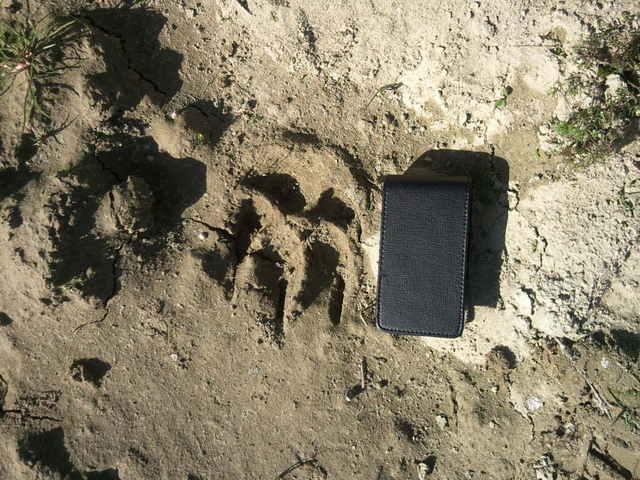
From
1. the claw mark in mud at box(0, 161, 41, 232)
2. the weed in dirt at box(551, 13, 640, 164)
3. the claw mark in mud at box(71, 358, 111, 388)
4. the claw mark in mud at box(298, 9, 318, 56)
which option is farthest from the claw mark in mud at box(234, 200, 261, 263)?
the weed in dirt at box(551, 13, 640, 164)

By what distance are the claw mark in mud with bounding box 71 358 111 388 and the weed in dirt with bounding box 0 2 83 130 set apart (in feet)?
5.94

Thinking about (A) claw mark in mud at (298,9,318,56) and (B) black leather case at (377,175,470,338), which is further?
(A) claw mark in mud at (298,9,318,56)

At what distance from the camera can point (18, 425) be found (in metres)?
3.51

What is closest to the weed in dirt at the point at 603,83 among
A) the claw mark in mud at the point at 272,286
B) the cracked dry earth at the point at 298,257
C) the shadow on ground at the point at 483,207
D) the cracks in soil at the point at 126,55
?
the cracked dry earth at the point at 298,257

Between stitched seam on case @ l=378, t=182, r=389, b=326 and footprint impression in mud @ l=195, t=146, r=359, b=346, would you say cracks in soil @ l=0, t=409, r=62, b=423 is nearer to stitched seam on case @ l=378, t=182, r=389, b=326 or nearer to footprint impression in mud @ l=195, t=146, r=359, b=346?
footprint impression in mud @ l=195, t=146, r=359, b=346

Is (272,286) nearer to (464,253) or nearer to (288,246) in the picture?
(288,246)

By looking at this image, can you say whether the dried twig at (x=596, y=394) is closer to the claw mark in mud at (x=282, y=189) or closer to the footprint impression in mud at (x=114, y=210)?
the claw mark in mud at (x=282, y=189)

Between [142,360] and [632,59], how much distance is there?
393cm

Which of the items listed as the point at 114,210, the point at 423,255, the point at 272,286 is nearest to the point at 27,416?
the point at 114,210

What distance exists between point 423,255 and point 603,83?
159 cm

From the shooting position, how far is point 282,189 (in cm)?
347

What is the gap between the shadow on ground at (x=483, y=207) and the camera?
10.6 feet

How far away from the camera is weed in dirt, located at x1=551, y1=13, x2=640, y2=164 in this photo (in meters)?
2.99

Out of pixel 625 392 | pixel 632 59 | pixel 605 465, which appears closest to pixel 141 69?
pixel 632 59
